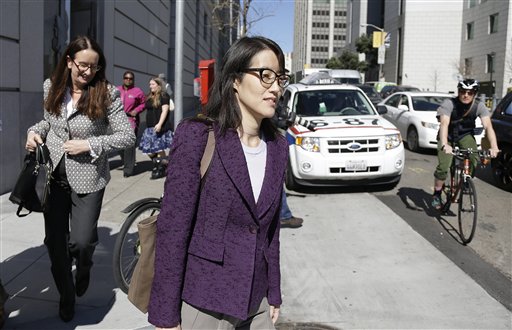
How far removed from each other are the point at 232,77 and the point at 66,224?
2141 millimetres

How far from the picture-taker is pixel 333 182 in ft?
27.3

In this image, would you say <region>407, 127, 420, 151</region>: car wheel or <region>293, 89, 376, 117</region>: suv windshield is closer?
<region>293, 89, 376, 117</region>: suv windshield

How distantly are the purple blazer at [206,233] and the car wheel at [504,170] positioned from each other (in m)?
8.09

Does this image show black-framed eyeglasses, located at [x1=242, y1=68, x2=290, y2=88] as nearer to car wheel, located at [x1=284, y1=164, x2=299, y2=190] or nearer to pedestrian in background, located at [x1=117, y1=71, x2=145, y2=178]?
car wheel, located at [x1=284, y1=164, x2=299, y2=190]

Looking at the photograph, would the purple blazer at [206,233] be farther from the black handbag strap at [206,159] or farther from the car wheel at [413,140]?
the car wheel at [413,140]

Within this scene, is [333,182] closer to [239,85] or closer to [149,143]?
[149,143]

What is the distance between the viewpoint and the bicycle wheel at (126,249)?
409 centimetres

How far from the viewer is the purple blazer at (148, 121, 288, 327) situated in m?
1.75

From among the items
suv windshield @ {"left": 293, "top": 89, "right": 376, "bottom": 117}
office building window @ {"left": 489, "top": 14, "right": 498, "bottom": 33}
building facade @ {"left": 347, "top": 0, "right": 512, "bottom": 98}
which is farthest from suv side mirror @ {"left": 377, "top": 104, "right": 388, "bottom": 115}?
office building window @ {"left": 489, "top": 14, "right": 498, "bottom": 33}

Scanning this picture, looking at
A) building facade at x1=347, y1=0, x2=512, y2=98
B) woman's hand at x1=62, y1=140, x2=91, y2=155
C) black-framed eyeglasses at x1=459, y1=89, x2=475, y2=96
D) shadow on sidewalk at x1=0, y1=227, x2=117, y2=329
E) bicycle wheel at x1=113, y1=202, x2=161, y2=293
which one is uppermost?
building facade at x1=347, y1=0, x2=512, y2=98

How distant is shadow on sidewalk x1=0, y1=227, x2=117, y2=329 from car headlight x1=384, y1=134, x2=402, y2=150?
4879mm

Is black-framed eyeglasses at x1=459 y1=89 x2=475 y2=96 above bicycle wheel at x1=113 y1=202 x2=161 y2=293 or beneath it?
above

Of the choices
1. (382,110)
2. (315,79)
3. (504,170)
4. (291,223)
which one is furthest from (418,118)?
(291,223)

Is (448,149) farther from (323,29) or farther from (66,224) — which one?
(323,29)
